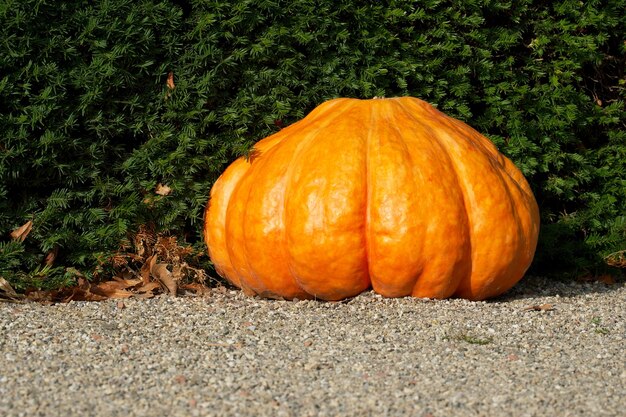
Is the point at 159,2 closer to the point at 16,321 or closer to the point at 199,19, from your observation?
the point at 199,19

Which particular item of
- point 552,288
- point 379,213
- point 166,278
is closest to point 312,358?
point 379,213

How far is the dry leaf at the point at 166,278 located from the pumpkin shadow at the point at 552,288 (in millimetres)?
1724

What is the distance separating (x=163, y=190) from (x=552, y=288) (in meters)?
2.45

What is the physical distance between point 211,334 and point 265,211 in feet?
2.77

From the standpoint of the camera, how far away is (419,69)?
550 cm

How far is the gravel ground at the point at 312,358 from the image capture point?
3.19 m

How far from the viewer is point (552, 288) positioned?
566 centimetres

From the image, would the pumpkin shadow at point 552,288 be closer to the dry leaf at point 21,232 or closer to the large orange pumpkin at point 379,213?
the large orange pumpkin at point 379,213

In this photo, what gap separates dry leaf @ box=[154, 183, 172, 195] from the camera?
5.12 metres

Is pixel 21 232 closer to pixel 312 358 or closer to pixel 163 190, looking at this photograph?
pixel 163 190

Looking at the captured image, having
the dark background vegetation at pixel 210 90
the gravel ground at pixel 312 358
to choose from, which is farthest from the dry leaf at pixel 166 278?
the dark background vegetation at pixel 210 90

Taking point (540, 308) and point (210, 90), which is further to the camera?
point (210, 90)

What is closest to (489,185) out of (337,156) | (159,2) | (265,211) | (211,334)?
(337,156)

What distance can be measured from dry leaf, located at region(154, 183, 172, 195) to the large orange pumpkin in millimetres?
404
